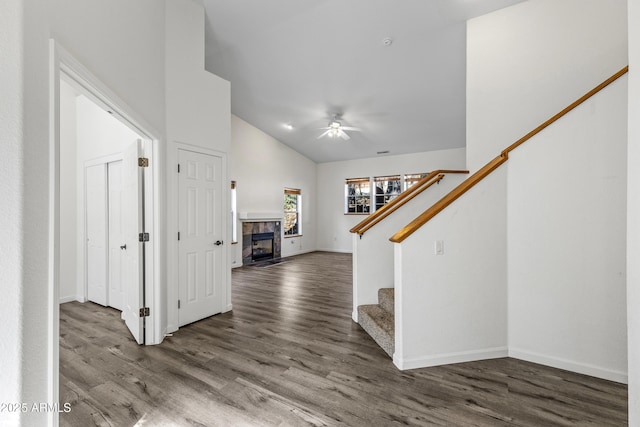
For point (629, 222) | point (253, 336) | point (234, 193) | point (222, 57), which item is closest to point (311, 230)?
point (234, 193)

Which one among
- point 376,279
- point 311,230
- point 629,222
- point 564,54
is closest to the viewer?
point 629,222

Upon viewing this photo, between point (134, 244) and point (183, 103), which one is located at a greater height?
point (183, 103)

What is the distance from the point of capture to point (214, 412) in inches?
69.9

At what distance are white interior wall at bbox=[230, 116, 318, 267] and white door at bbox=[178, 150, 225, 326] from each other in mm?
2209

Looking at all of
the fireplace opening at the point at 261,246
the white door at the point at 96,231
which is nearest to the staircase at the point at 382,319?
the white door at the point at 96,231

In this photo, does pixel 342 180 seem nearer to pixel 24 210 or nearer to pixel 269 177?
pixel 269 177

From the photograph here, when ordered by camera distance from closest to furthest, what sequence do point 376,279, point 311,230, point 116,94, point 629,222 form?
point 629,222
point 116,94
point 376,279
point 311,230

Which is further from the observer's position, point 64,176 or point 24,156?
point 64,176

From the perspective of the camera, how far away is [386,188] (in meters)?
8.35

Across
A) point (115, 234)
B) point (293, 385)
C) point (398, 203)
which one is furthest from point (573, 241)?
point (115, 234)

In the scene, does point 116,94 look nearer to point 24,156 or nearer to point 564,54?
point 24,156

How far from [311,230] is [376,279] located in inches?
236

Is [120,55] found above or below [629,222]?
above

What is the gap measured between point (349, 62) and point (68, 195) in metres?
4.51
